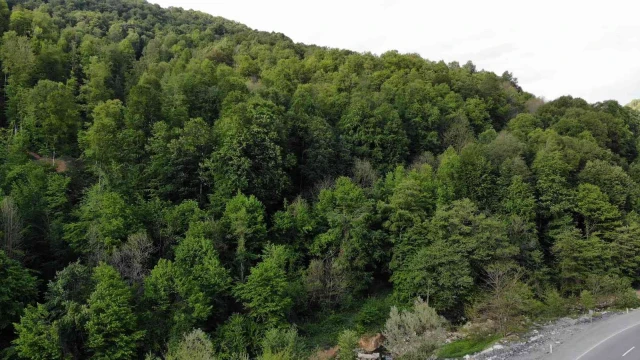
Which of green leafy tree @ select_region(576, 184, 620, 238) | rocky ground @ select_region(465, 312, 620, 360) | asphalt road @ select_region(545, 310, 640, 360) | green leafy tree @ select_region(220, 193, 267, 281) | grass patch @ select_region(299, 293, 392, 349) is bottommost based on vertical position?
grass patch @ select_region(299, 293, 392, 349)

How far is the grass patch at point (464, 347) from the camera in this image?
32.5 m

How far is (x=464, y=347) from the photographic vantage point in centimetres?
3366

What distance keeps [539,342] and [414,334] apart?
11.5 metres

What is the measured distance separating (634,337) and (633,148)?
48713 millimetres

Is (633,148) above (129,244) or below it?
above

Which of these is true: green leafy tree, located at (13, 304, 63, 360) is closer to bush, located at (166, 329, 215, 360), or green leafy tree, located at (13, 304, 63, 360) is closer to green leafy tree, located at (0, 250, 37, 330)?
green leafy tree, located at (0, 250, 37, 330)

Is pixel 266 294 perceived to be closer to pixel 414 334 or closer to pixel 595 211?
pixel 414 334

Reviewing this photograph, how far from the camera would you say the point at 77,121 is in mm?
45812

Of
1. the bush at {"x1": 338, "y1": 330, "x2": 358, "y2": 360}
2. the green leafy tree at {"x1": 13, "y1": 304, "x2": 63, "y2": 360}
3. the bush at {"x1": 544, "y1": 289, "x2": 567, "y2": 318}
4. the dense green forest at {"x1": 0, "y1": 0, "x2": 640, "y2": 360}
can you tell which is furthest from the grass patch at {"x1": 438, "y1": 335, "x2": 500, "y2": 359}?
the green leafy tree at {"x1": 13, "y1": 304, "x2": 63, "y2": 360}


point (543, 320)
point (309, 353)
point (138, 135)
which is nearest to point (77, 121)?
point (138, 135)

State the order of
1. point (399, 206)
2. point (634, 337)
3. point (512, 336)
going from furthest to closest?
1. point (399, 206)
2. point (512, 336)
3. point (634, 337)

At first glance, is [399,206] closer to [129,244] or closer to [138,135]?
[129,244]

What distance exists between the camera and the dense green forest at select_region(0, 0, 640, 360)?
2969 cm

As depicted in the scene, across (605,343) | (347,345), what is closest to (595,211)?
(605,343)
